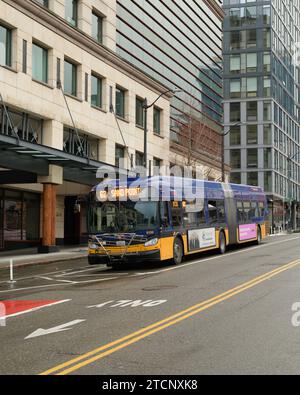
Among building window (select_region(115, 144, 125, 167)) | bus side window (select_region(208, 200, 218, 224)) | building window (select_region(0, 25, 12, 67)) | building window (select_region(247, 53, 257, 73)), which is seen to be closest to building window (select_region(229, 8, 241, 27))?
building window (select_region(247, 53, 257, 73))

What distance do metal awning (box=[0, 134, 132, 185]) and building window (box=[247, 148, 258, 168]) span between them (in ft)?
176

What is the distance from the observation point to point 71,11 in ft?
114

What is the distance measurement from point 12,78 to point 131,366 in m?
23.8

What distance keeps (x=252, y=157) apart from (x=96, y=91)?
168ft

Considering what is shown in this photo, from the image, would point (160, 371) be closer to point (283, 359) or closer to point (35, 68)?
point (283, 359)

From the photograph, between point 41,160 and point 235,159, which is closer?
point 41,160

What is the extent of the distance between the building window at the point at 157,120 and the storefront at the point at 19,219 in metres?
14.3

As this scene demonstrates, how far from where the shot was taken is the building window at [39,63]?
3031 centimetres

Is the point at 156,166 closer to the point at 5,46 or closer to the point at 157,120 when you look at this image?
the point at 157,120

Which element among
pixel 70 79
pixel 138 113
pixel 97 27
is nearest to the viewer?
pixel 70 79

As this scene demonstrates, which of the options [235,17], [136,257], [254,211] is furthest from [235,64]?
[136,257]

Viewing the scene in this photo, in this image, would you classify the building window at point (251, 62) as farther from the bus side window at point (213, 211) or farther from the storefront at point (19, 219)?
the bus side window at point (213, 211)

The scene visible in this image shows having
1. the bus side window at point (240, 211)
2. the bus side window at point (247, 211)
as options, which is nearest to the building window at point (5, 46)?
the bus side window at point (240, 211)

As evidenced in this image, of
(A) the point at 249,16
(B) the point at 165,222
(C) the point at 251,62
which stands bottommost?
(B) the point at 165,222
